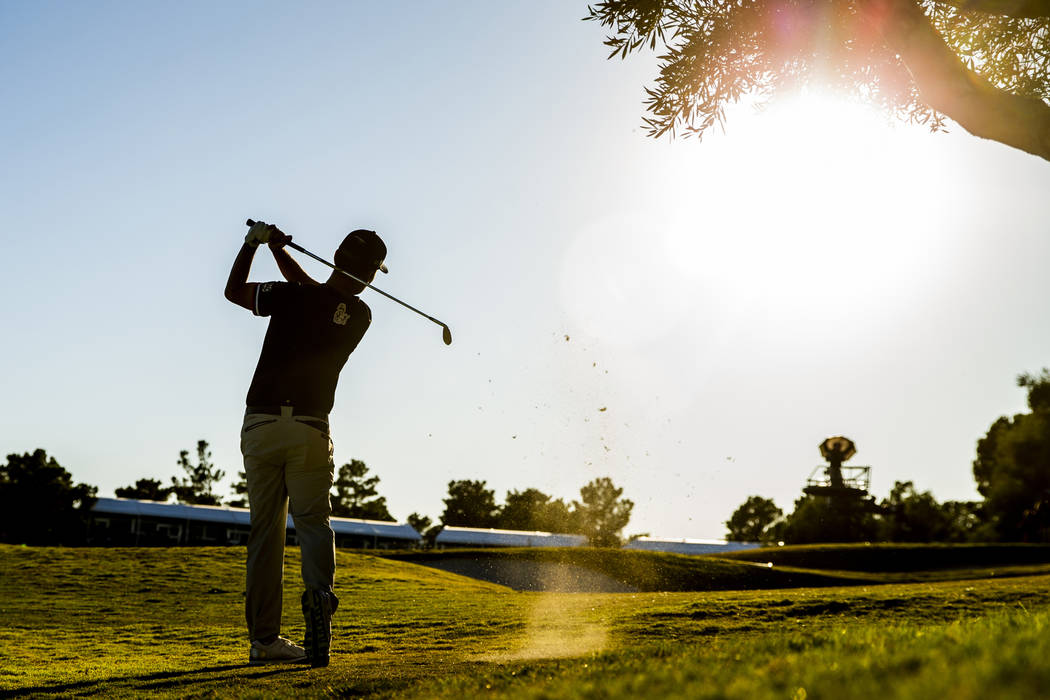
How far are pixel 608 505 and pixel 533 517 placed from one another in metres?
22.0

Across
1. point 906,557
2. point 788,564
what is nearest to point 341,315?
point 788,564

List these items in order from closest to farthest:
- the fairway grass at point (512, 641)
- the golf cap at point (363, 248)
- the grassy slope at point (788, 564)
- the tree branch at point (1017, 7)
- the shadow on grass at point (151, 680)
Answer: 1. the fairway grass at point (512, 641)
2. the shadow on grass at point (151, 680)
3. the golf cap at point (363, 248)
4. the tree branch at point (1017, 7)
5. the grassy slope at point (788, 564)

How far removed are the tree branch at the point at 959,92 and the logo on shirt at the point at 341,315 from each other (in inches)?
220

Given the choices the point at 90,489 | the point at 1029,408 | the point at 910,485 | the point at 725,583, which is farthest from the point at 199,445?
the point at 725,583

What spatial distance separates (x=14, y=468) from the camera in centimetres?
6556

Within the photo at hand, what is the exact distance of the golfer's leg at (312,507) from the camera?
7.02 metres

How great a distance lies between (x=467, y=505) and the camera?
378 ft

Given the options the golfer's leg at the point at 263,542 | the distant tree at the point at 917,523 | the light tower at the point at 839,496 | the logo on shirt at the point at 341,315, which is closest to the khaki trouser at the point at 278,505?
the golfer's leg at the point at 263,542

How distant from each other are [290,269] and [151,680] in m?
3.27

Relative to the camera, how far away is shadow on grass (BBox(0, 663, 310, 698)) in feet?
21.2

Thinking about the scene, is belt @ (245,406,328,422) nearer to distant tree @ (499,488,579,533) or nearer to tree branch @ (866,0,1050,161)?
tree branch @ (866,0,1050,161)

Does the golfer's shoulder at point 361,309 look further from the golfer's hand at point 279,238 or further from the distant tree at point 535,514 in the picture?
the distant tree at point 535,514

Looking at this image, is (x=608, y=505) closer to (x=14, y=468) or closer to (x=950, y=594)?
(x=14, y=468)

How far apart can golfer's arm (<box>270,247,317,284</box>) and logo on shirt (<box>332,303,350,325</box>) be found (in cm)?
52
